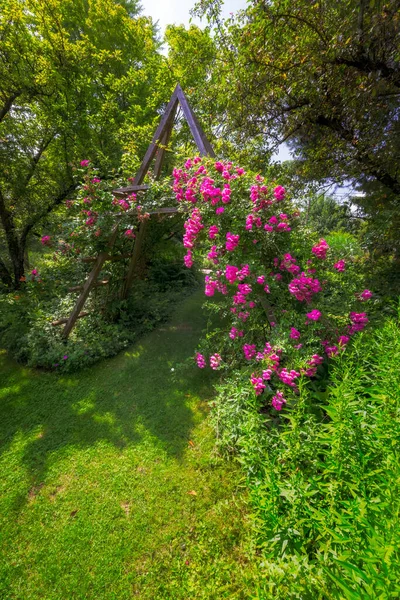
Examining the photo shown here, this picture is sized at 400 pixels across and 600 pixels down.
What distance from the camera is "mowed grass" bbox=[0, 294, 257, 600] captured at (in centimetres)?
168

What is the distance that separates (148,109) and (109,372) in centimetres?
714

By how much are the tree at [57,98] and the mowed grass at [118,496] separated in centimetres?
491

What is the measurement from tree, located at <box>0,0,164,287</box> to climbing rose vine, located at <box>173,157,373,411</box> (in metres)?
3.72

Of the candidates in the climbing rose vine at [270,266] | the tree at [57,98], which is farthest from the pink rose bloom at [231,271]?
the tree at [57,98]

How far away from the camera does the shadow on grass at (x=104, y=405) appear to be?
2770mm

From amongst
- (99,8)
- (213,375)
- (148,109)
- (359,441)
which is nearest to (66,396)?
(213,375)

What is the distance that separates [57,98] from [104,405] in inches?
287

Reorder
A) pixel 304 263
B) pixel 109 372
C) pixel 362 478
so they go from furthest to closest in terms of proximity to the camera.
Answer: pixel 109 372
pixel 304 263
pixel 362 478

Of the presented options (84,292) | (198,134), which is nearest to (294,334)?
(198,134)

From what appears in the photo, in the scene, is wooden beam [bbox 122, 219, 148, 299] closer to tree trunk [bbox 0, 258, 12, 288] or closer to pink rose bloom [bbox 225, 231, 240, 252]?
pink rose bloom [bbox 225, 231, 240, 252]

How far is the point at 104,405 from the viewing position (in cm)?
332

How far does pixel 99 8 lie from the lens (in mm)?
6461

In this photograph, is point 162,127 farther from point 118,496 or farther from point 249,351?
point 118,496

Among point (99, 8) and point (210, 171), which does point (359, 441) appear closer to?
point (210, 171)
